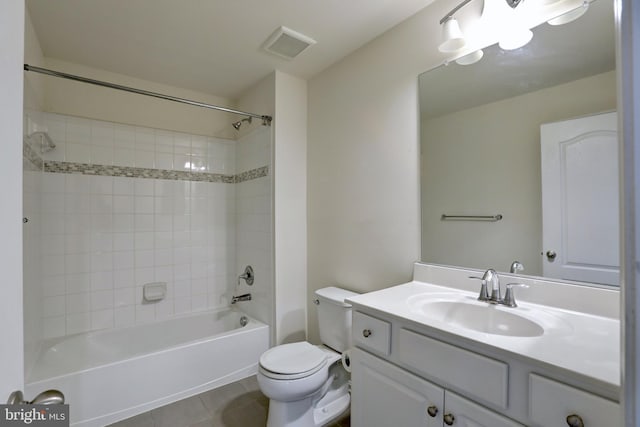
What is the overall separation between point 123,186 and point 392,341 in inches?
95.6

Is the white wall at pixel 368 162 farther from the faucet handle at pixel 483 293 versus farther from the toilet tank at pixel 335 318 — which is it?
the faucet handle at pixel 483 293

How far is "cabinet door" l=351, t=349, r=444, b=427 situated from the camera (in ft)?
3.42

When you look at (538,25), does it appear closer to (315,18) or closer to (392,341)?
(315,18)

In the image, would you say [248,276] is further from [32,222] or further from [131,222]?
[32,222]

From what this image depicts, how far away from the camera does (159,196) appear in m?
2.62

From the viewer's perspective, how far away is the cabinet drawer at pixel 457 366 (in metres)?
0.87

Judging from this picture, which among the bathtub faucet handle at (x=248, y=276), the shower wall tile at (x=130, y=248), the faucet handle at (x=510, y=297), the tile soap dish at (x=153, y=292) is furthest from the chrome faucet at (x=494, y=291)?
the tile soap dish at (x=153, y=292)

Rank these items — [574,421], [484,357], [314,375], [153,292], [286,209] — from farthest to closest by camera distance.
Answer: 1. [153,292]
2. [286,209]
3. [314,375]
4. [484,357]
5. [574,421]

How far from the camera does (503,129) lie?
4.68ft

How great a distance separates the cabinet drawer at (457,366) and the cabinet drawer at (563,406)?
7 centimetres

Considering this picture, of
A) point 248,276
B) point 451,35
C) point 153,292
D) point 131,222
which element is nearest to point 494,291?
point 451,35

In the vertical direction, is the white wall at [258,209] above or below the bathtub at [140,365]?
above

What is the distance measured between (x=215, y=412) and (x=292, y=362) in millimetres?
711

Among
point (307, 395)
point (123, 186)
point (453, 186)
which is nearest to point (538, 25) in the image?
point (453, 186)
